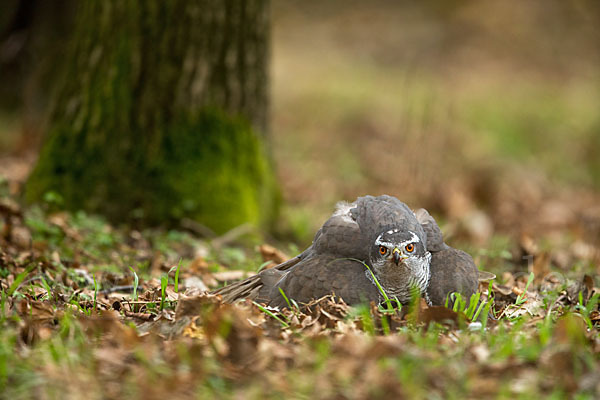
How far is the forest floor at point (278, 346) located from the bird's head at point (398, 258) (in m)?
0.21

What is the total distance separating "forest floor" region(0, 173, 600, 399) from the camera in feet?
7.73

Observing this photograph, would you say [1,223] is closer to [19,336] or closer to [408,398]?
[19,336]

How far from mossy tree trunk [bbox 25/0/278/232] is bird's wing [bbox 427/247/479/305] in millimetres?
2687

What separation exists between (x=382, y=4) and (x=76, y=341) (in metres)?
18.9

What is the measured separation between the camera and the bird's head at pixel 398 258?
316cm

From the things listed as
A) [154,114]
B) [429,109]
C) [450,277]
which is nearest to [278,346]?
[450,277]

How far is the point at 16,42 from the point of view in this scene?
10.1m

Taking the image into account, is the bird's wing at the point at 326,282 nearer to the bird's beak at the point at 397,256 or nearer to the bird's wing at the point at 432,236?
the bird's beak at the point at 397,256

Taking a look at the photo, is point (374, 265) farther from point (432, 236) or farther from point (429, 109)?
point (429, 109)


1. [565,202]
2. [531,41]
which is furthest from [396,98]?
[531,41]

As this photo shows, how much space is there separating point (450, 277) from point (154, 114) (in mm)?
3241

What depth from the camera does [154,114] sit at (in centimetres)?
551

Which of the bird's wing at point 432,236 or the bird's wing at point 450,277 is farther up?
the bird's wing at point 432,236

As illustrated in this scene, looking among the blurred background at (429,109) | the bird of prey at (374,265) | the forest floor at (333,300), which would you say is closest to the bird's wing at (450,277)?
the bird of prey at (374,265)
